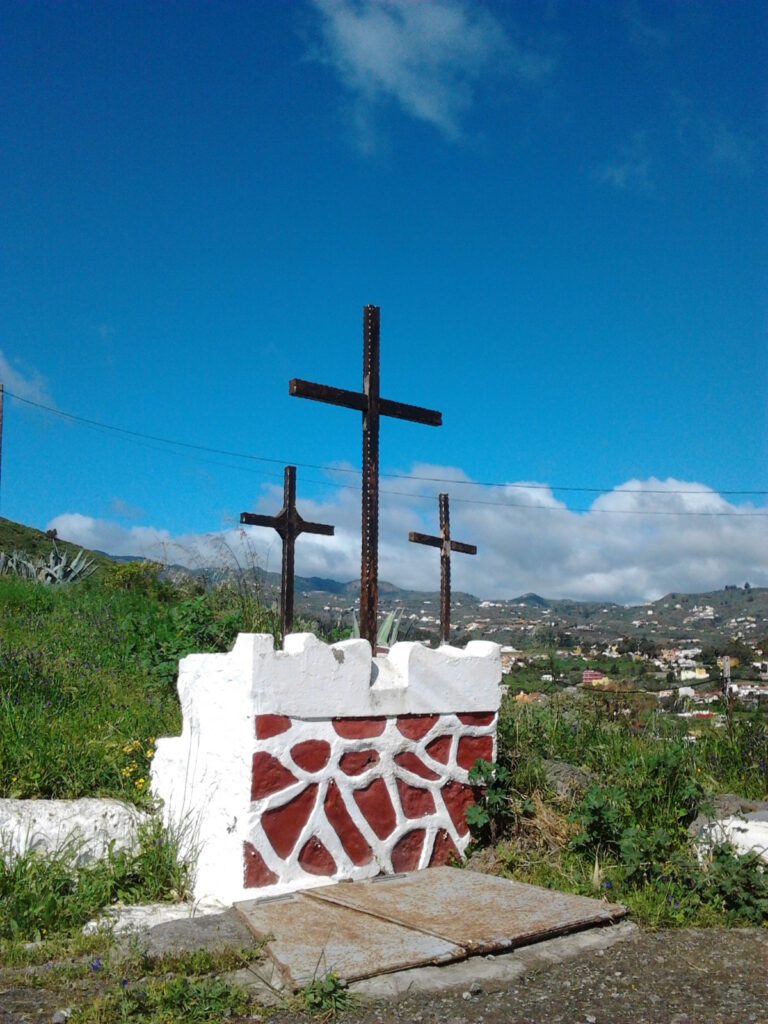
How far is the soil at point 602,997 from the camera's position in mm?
3193

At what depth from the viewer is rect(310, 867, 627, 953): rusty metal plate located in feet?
12.6

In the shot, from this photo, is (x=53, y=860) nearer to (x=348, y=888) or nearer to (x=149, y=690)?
(x=348, y=888)

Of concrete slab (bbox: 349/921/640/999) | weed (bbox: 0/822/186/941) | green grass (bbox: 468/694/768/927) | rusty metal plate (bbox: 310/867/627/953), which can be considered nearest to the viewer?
concrete slab (bbox: 349/921/640/999)

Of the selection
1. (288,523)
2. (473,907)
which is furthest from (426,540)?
(473,907)

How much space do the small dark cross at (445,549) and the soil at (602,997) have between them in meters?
8.09

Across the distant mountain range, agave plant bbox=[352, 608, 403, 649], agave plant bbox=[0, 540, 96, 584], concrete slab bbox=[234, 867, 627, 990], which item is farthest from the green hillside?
concrete slab bbox=[234, 867, 627, 990]

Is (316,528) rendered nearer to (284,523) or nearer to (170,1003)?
(284,523)

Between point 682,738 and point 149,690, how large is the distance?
4.24 metres

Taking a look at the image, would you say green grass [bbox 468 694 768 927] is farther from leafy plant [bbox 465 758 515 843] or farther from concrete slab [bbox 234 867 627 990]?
concrete slab [bbox 234 867 627 990]

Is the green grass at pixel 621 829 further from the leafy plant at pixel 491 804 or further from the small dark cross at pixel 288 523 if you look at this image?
the small dark cross at pixel 288 523

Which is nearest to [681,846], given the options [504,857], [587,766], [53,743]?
[504,857]

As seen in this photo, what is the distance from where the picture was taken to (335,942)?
3719mm

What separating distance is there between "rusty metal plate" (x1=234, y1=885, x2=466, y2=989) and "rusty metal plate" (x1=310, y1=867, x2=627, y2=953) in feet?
→ 0.25

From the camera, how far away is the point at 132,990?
128 inches
